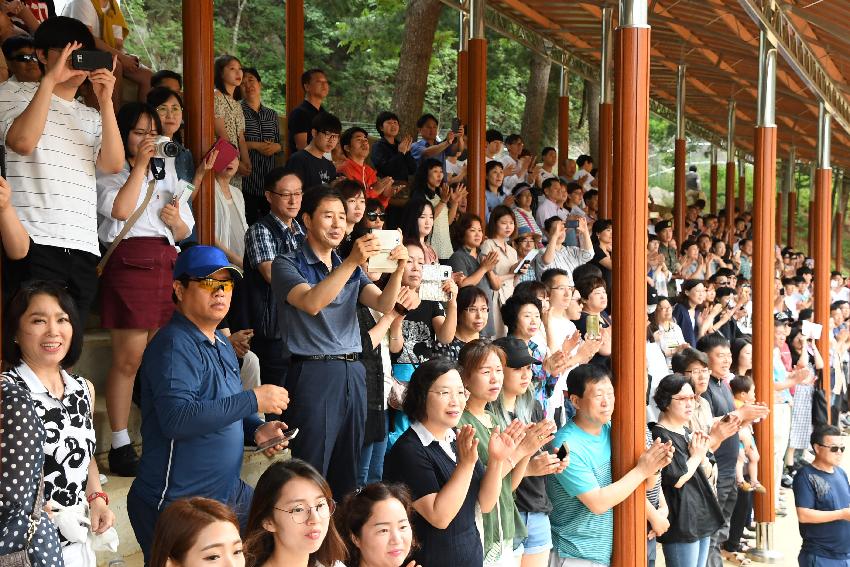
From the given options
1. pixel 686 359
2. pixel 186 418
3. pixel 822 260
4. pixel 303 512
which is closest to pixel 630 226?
pixel 686 359

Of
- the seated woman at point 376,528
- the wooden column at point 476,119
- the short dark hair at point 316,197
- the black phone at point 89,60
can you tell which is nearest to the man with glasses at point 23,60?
the black phone at point 89,60

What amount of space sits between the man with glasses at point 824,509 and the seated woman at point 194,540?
17.6 ft

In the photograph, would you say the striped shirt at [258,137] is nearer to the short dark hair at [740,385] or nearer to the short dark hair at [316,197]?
the short dark hair at [316,197]

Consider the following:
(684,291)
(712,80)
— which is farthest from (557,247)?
(712,80)

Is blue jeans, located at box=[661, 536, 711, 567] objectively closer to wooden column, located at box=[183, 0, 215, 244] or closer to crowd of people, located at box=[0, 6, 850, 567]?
crowd of people, located at box=[0, 6, 850, 567]

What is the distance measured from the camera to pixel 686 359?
6.18 meters

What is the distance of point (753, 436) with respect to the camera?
26.3 ft

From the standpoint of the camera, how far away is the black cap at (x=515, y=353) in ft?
14.0

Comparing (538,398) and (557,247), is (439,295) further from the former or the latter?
(557,247)

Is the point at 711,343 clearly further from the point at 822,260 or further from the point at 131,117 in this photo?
the point at 822,260

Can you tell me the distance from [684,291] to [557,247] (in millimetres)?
1633

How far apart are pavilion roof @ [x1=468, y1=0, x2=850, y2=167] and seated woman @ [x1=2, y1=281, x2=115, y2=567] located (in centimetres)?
659

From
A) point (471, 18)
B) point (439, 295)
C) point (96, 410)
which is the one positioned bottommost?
point (96, 410)

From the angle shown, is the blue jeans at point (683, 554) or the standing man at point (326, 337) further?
the blue jeans at point (683, 554)
